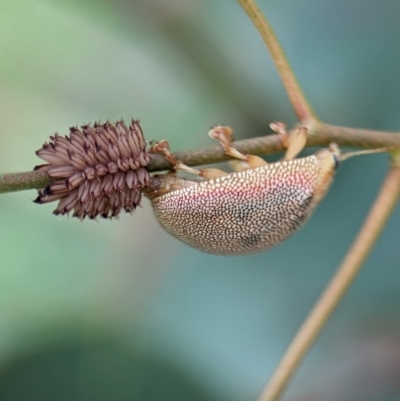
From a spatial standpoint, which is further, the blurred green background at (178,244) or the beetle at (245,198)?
the blurred green background at (178,244)

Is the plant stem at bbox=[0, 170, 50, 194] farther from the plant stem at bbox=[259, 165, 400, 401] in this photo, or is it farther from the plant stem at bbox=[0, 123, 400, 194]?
the plant stem at bbox=[259, 165, 400, 401]

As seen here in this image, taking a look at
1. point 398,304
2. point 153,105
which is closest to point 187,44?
point 153,105

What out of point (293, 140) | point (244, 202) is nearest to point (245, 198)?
point (244, 202)

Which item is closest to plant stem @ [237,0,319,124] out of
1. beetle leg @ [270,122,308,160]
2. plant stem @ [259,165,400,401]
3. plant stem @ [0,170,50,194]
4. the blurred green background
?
beetle leg @ [270,122,308,160]

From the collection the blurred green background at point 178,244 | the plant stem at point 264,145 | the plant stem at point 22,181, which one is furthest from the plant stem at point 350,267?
the blurred green background at point 178,244

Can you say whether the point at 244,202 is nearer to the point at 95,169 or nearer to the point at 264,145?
the point at 264,145

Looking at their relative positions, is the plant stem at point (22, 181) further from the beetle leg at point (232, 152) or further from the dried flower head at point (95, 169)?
the beetle leg at point (232, 152)

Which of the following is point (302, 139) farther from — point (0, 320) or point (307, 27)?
point (0, 320)
